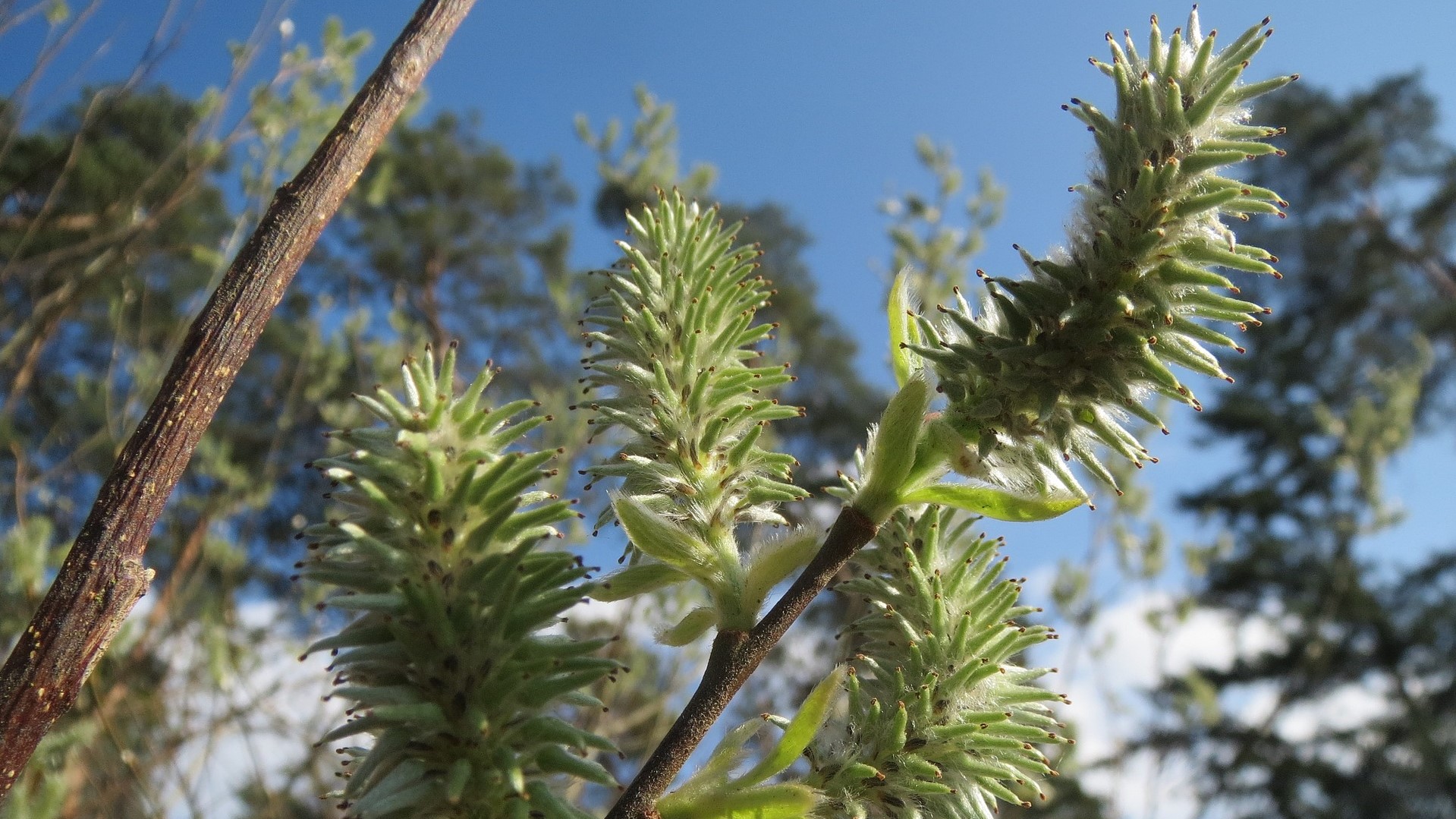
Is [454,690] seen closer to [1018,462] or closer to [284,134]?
[1018,462]

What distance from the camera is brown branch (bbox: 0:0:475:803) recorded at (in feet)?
3.50

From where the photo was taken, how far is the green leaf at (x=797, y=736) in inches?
52.2

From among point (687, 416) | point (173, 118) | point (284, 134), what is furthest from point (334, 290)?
point (687, 416)

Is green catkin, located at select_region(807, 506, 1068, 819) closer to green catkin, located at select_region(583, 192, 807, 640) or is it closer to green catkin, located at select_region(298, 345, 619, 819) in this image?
green catkin, located at select_region(583, 192, 807, 640)

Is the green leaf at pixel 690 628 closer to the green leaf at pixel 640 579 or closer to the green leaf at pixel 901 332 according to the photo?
the green leaf at pixel 640 579

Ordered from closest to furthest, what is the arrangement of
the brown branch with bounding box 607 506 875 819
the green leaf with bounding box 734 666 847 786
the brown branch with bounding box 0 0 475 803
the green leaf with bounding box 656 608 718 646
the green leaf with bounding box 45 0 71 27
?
the brown branch with bounding box 0 0 475 803, the brown branch with bounding box 607 506 875 819, the green leaf with bounding box 734 666 847 786, the green leaf with bounding box 656 608 718 646, the green leaf with bounding box 45 0 71 27

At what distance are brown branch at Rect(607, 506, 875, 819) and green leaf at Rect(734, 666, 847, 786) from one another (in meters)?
0.08

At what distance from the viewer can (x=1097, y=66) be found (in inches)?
57.9

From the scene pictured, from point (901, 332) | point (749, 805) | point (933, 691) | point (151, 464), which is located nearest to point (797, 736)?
point (749, 805)

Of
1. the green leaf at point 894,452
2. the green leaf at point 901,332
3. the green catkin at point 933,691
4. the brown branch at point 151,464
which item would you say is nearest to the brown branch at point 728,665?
the green leaf at point 894,452

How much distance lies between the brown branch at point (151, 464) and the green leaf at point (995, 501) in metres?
0.88

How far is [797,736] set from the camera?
1.33 metres

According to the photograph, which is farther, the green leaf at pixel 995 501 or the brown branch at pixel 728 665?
the green leaf at pixel 995 501

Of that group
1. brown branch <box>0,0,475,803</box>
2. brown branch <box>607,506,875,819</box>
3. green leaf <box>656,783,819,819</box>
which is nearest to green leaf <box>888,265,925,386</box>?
brown branch <box>607,506,875,819</box>
